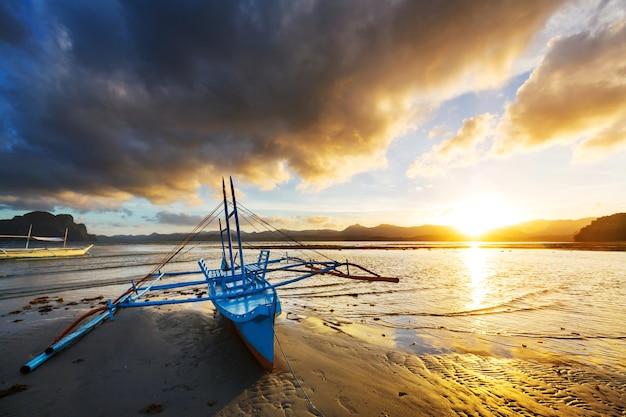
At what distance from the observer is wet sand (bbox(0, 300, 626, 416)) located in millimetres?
5754

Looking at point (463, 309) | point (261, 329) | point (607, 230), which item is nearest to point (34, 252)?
point (261, 329)

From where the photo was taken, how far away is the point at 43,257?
149ft

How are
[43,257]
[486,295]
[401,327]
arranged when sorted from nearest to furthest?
[401,327], [486,295], [43,257]

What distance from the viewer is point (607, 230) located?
313ft

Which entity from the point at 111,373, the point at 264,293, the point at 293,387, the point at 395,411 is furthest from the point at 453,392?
the point at 111,373

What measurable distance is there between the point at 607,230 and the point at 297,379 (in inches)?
5818

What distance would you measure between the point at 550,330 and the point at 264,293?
12.8 m

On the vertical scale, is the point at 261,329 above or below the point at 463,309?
above

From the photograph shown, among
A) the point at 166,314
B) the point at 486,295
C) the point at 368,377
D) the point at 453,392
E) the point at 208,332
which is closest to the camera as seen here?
the point at 453,392

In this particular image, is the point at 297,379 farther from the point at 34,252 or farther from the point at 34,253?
the point at 34,252

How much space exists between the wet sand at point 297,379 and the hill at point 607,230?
137 metres

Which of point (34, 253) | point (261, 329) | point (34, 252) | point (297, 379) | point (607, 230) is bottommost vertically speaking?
point (297, 379)

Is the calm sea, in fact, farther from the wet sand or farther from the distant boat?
the distant boat

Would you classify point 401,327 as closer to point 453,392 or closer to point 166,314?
point 453,392
